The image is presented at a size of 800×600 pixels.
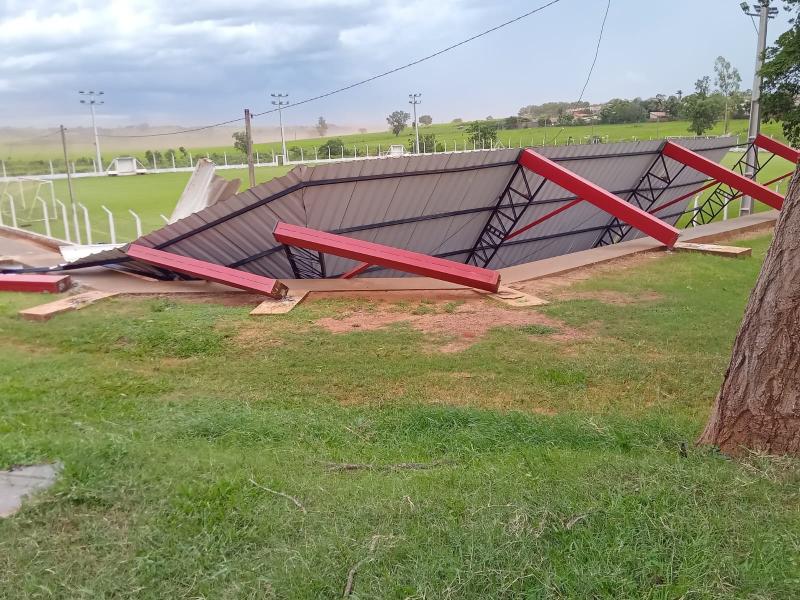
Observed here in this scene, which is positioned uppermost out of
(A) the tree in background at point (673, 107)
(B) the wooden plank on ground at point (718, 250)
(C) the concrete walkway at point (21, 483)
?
(A) the tree in background at point (673, 107)

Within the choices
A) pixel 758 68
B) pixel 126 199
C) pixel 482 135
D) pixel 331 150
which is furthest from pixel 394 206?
pixel 331 150

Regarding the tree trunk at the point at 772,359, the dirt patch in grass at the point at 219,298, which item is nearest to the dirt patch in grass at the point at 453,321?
the dirt patch in grass at the point at 219,298

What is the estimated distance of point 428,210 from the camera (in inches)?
502

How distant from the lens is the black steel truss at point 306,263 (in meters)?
11.6

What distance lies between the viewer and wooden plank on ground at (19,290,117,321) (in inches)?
300

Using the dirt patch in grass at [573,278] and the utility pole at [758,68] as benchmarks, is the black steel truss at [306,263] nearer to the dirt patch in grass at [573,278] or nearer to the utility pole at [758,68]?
the dirt patch in grass at [573,278]

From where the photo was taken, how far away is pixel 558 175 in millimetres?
12266

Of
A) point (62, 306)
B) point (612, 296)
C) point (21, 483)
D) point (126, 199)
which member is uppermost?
point (126, 199)

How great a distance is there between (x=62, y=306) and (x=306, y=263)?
4902 millimetres

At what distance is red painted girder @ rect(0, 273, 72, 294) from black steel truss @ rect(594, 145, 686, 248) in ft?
46.2

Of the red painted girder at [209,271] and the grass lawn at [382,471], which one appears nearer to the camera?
the grass lawn at [382,471]

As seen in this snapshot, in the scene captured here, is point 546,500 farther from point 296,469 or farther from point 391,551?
point 296,469

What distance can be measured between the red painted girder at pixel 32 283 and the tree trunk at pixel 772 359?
9182 millimetres

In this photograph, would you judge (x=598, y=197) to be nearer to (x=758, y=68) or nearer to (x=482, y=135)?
(x=758, y=68)
